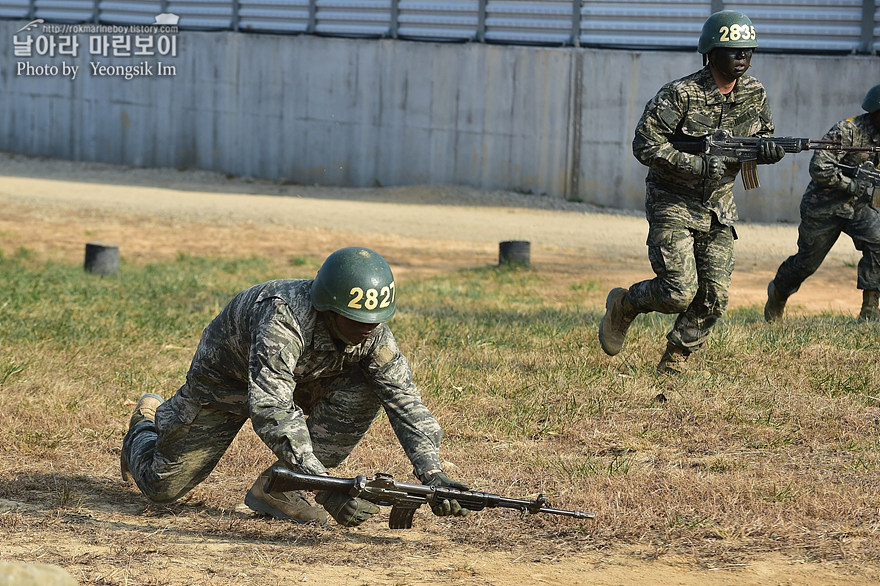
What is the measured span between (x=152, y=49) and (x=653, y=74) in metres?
12.2

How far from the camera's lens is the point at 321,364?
16.2 feet

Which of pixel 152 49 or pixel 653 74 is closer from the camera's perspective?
pixel 653 74

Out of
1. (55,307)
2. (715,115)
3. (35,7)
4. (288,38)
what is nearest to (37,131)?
(35,7)

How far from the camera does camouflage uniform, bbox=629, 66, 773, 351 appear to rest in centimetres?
705

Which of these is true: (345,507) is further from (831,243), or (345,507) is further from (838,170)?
(831,243)

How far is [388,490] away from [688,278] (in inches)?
130

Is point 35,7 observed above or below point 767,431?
above

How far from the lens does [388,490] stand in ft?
14.5

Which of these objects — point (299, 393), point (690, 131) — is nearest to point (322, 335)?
point (299, 393)

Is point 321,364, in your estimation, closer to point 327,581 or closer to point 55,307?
point 327,581

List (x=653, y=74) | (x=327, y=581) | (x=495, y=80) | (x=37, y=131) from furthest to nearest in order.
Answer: (x=37, y=131), (x=495, y=80), (x=653, y=74), (x=327, y=581)

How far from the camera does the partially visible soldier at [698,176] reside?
6988 millimetres

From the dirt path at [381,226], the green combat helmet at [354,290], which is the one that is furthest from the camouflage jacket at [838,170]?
the green combat helmet at [354,290]

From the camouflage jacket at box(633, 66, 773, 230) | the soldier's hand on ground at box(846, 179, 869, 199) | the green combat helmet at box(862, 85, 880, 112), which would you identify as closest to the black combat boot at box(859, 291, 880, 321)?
the soldier's hand on ground at box(846, 179, 869, 199)
